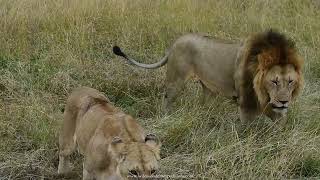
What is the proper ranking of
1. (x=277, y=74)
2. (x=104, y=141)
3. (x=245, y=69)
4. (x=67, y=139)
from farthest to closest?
(x=245, y=69) → (x=277, y=74) → (x=67, y=139) → (x=104, y=141)

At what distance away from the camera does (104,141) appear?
132 inches

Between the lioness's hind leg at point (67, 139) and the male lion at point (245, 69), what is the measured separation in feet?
4.41

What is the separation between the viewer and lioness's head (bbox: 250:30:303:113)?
4.42 meters

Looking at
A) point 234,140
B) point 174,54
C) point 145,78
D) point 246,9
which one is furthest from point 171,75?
point 246,9

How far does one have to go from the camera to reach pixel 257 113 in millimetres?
4832

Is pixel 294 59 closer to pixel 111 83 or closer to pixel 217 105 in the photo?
pixel 217 105

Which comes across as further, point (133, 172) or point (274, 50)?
point (274, 50)

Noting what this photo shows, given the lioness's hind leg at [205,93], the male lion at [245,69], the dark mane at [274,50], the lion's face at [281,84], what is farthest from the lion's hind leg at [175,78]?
the lion's face at [281,84]

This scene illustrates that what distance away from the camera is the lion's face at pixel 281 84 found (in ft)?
14.4

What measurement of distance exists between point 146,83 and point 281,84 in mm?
1723

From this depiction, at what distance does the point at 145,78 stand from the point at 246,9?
8.07 ft

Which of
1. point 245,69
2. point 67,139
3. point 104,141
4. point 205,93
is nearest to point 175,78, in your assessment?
point 205,93

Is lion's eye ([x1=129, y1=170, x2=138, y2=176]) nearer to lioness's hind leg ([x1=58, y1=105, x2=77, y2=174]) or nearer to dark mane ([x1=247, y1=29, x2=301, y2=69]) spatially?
lioness's hind leg ([x1=58, y1=105, x2=77, y2=174])

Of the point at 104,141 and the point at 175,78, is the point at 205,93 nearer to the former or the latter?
the point at 175,78
